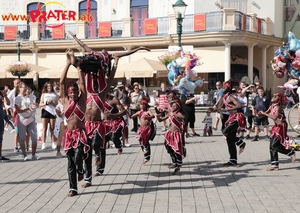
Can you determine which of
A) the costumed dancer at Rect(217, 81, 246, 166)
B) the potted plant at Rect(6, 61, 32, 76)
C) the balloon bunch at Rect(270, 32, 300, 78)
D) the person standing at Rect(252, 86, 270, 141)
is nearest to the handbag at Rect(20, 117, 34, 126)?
the costumed dancer at Rect(217, 81, 246, 166)

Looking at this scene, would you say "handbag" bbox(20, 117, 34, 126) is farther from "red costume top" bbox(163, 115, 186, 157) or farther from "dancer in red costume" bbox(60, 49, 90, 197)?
"dancer in red costume" bbox(60, 49, 90, 197)

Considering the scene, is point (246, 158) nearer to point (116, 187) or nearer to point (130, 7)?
point (116, 187)

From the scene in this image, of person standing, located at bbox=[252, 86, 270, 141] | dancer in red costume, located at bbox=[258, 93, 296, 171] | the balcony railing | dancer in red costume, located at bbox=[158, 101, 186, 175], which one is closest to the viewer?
dancer in red costume, located at bbox=[158, 101, 186, 175]

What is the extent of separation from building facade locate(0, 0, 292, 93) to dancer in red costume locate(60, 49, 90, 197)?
22413 millimetres

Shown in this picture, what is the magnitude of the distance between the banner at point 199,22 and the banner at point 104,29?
5971mm

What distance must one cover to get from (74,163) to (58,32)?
2859 centimetres

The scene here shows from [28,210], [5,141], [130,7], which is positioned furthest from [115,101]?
[130,7]

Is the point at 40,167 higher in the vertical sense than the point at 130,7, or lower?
lower

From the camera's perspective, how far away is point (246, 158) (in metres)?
12.0

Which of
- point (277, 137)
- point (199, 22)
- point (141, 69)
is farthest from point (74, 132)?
point (199, 22)

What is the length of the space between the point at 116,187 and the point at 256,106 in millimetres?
8204

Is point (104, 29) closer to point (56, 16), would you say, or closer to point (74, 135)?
point (56, 16)

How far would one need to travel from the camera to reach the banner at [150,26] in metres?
32.5

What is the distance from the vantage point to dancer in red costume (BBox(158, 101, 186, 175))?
9914mm
